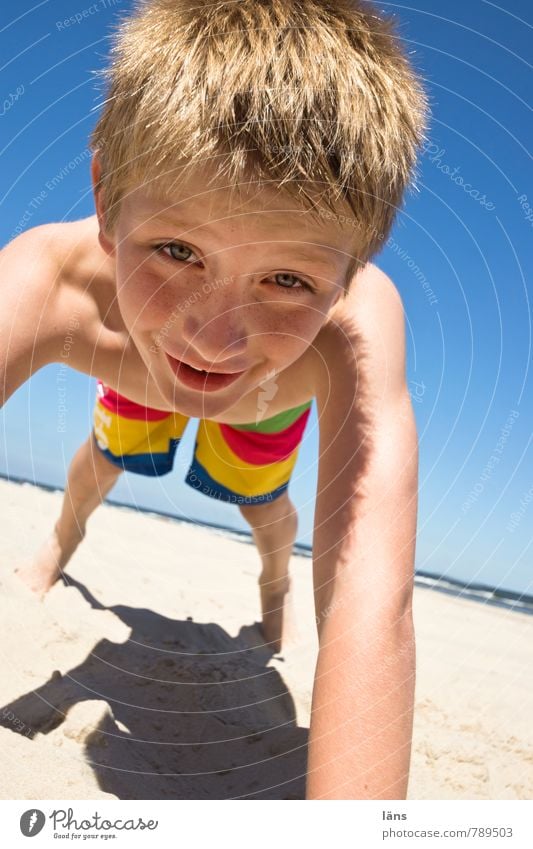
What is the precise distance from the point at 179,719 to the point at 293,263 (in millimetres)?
997

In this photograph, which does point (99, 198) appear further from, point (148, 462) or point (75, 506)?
point (75, 506)

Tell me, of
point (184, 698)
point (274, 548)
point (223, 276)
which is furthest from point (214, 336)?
point (274, 548)

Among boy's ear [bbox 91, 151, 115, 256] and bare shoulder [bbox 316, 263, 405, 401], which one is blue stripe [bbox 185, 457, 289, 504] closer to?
bare shoulder [bbox 316, 263, 405, 401]

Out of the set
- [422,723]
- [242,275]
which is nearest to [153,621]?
[422,723]

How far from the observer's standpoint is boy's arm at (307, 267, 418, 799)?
0.86m

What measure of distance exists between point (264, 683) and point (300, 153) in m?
1.29

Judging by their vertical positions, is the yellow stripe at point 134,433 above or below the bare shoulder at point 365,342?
above

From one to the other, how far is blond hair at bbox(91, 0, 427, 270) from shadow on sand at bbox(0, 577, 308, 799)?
0.90 m

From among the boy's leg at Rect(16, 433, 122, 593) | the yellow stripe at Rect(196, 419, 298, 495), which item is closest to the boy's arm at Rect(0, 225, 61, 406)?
the yellow stripe at Rect(196, 419, 298, 495)

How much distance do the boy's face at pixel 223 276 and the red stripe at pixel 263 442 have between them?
67 centimetres
